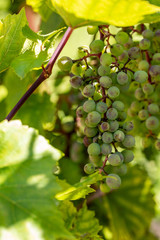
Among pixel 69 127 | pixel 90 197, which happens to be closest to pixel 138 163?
pixel 90 197

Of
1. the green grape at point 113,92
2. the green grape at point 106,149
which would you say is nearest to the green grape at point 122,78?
the green grape at point 113,92

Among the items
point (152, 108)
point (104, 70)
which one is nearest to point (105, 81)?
point (104, 70)

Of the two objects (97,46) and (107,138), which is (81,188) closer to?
(107,138)

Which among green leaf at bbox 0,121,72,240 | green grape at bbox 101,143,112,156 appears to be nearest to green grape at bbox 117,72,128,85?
green grape at bbox 101,143,112,156

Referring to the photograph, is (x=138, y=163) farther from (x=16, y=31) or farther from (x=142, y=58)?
(x=16, y=31)

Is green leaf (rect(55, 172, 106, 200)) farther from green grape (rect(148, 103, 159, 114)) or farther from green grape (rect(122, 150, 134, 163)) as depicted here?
green grape (rect(148, 103, 159, 114))

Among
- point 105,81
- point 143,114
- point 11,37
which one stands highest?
point 11,37
